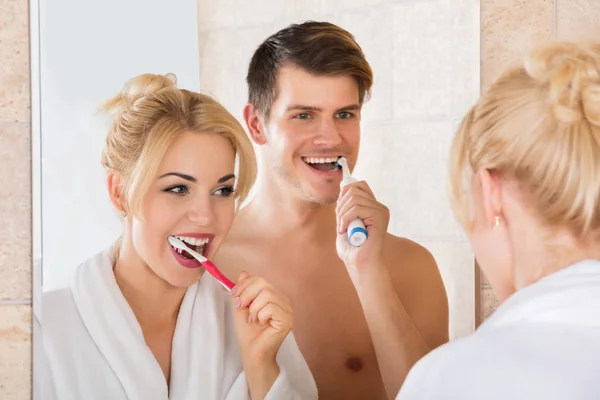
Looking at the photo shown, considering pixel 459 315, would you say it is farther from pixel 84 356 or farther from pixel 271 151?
pixel 84 356

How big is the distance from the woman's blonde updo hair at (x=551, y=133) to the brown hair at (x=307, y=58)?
319 mm

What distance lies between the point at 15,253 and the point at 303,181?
509 mm

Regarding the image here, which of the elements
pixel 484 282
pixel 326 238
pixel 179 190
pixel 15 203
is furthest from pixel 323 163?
pixel 15 203

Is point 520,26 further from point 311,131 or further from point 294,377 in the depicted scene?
point 294,377

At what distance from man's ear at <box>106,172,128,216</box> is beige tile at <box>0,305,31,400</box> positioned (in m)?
0.29

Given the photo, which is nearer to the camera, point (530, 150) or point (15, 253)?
point (530, 150)

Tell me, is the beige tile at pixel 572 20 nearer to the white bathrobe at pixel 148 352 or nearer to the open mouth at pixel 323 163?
the open mouth at pixel 323 163

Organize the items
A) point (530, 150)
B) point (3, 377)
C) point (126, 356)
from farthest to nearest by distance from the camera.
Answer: point (3, 377) < point (126, 356) < point (530, 150)

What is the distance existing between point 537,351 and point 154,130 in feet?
2.07

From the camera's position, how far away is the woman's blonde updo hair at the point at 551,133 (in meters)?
0.76

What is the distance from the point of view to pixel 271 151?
112cm

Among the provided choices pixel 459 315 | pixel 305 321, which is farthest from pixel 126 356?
pixel 459 315

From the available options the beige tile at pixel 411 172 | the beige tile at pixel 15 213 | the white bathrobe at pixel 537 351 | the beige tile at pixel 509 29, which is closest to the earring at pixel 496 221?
the white bathrobe at pixel 537 351

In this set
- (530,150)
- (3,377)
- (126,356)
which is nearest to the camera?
(530,150)
